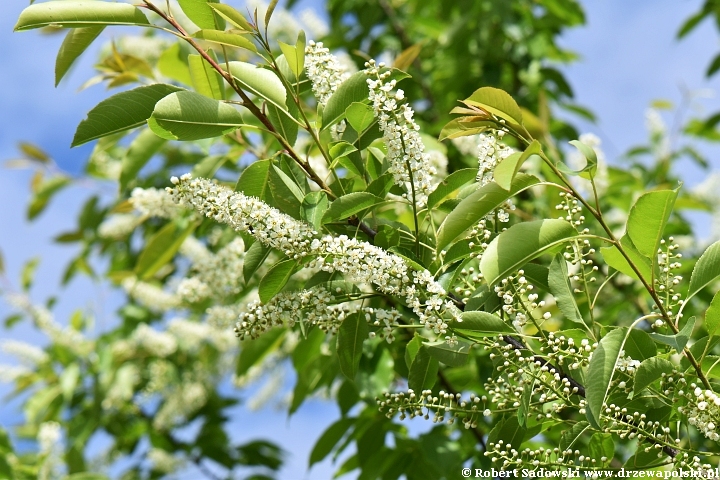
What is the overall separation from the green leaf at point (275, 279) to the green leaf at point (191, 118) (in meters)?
0.29

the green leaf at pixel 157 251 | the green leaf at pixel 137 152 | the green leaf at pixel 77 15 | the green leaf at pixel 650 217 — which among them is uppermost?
the green leaf at pixel 137 152

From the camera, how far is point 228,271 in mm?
2104

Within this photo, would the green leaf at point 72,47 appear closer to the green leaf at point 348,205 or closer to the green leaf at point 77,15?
the green leaf at point 77,15

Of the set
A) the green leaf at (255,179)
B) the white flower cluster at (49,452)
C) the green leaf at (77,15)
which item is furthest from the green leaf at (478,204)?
the white flower cluster at (49,452)

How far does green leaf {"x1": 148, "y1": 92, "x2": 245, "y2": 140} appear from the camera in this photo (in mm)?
1283

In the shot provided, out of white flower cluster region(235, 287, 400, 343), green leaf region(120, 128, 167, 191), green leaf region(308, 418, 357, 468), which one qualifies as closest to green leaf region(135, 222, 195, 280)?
green leaf region(120, 128, 167, 191)

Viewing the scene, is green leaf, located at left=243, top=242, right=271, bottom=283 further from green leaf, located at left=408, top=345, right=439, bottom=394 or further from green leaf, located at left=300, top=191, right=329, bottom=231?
green leaf, located at left=408, top=345, right=439, bottom=394

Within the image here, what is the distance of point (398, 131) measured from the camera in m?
1.27

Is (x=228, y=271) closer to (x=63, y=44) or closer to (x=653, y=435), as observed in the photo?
(x=63, y=44)

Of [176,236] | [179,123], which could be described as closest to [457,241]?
[179,123]

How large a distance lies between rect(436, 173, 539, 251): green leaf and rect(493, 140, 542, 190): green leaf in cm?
6

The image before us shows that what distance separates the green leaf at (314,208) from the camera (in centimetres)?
129

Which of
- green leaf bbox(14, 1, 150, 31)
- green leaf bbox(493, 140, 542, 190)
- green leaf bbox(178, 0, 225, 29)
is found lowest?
green leaf bbox(493, 140, 542, 190)

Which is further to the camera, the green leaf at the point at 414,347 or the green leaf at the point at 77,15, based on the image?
the green leaf at the point at 414,347
